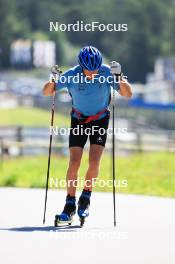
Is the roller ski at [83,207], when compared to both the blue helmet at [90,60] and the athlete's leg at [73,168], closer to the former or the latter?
the athlete's leg at [73,168]

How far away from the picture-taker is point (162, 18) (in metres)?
129

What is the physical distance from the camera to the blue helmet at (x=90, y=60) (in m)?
8.77

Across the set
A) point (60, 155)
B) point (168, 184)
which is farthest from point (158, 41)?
point (168, 184)

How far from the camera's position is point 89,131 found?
9.06 m

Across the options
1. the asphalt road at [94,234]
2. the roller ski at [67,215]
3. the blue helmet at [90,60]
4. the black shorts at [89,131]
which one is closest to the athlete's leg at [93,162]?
the black shorts at [89,131]

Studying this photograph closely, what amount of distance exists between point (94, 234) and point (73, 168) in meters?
0.93

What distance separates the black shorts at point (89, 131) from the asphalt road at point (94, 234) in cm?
80

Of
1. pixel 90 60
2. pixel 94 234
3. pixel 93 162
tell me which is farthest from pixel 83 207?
pixel 90 60

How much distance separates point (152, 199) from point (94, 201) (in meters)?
0.81

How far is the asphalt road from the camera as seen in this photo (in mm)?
7082

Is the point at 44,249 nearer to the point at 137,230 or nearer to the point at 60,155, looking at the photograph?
the point at 137,230

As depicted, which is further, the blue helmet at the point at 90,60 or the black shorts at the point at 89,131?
the black shorts at the point at 89,131

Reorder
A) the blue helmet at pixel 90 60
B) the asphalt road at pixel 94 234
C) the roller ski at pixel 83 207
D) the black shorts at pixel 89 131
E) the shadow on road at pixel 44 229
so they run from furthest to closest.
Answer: the black shorts at pixel 89 131 → the roller ski at pixel 83 207 → the blue helmet at pixel 90 60 → the shadow on road at pixel 44 229 → the asphalt road at pixel 94 234

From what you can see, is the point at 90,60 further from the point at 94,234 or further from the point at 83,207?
the point at 94,234
